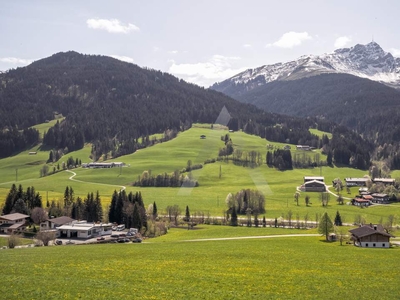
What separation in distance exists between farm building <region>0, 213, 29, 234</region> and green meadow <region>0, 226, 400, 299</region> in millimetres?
33953

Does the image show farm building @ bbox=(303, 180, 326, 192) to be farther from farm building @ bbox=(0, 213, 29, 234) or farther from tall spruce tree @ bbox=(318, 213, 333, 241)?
farm building @ bbox=(0, 213, 29, 234)

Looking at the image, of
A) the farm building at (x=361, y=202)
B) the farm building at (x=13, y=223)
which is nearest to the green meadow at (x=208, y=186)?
the farm building at (x=361, y=202)

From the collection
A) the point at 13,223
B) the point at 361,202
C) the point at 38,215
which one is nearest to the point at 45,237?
the point at 13,223

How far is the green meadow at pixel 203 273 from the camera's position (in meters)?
30.8

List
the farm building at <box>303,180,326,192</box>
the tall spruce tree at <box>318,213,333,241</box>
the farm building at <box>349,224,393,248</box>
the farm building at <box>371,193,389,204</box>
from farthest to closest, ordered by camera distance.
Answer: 1. the farm building at <box>303,180,326,192</box>
2. the farm building at <box>371,193,389,204</box>
3. the tall spruce tree at <box>318,213,333,241</box>
4. the farm building at <box>349,224,393,248</box>

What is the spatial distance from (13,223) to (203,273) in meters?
58.4

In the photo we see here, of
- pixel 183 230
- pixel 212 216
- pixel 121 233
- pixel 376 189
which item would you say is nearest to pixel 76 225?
pixel 121 233

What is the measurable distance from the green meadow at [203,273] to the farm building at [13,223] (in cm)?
3395

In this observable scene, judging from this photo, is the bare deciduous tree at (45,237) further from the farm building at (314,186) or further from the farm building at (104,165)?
the farm building at (104,165)

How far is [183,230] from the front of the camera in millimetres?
91188

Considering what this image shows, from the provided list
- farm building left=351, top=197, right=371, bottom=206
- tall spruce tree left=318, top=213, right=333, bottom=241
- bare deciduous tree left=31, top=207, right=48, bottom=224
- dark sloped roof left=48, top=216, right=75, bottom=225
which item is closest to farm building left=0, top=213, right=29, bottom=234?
bare deciduous tree left=31, top=207, right=48, bottom=224

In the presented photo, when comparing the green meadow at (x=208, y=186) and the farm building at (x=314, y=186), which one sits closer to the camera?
the green meadow at (x=208, y=186)

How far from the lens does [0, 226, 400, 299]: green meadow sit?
30781 mm

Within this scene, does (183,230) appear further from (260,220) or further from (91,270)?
(91,270)
